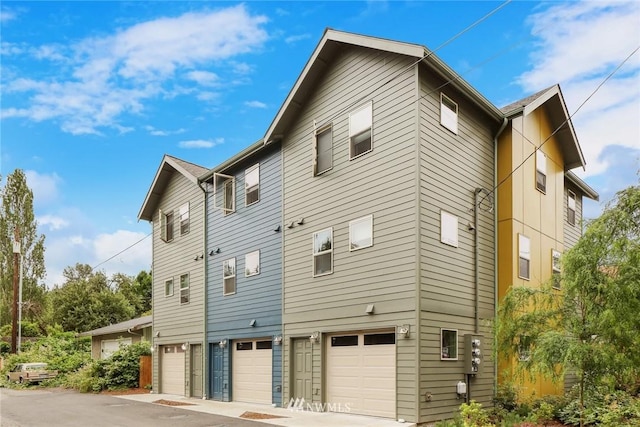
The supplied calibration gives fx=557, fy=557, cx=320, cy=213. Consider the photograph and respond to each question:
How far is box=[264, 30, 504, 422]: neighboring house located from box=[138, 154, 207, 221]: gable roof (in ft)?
22.3

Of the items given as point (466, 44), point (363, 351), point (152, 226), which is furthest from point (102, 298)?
point (466, 44)

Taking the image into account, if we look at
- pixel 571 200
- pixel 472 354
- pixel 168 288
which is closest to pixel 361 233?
pixel 472 354

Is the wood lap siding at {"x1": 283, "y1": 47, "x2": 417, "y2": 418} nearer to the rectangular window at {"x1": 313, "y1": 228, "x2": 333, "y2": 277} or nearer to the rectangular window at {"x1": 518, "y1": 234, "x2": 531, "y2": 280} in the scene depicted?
the rectangular window at {"x1": 313, "y1": 228, "x2": 333, "y2": 277}

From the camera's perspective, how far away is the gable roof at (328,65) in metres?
12.4

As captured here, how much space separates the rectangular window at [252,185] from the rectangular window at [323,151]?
10.5ft

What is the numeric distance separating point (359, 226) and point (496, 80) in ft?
18.3

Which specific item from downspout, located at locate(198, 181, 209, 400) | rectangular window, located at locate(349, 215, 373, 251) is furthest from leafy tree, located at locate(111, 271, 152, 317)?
rectangular window, located at locate(349, 215, 373, 251)

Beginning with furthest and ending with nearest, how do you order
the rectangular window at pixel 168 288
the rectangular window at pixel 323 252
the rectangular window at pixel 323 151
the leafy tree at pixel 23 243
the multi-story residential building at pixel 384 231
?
the leafy tree at pixel 23 243 < the rectangular window at pixel 168 288 < the rectangular window at pixel 323 151 < the rectangular window at pixel 323 252 < the multi-story residential building at pixel 384 231

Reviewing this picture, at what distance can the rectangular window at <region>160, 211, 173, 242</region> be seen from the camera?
23.0 metres

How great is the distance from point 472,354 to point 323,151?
638cm

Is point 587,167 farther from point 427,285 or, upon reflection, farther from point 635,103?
point 427,285

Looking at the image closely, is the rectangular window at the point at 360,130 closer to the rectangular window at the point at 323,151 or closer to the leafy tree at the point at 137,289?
the rectangular window at the point at 323,151

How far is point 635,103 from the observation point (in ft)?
37.8

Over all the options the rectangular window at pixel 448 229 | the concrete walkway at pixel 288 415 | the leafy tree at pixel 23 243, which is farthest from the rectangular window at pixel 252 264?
the leafy tree at pixel 23 243
